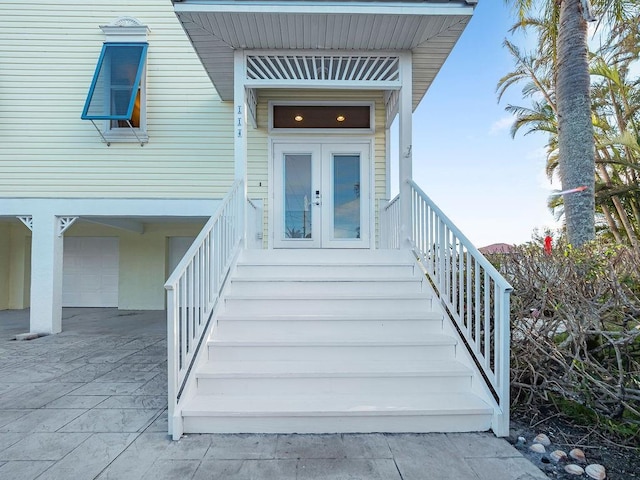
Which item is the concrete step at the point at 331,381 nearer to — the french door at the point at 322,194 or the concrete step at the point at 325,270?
the concrete step at the point at 325,270

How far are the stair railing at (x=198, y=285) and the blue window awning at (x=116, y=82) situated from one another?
2923 mm

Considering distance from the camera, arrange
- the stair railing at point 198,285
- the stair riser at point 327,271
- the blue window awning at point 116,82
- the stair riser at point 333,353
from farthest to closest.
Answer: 1. the blue window awning at point 116,82
2. the stair riser at point 327,271
3. the stair riser at point 333,353
4. the stair railing at point 198,285

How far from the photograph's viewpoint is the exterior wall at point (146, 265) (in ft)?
27.5

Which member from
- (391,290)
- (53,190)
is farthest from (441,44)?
(53,190)

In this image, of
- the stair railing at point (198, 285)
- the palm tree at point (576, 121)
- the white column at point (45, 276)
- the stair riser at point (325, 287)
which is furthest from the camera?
the white column at point (45, 276)

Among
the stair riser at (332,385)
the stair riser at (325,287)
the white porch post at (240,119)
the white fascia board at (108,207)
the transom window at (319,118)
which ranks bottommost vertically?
the stair riser at (332,385)

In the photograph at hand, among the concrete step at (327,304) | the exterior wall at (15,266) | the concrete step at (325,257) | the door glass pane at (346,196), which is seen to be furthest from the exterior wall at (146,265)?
the concrete step at (327,304)

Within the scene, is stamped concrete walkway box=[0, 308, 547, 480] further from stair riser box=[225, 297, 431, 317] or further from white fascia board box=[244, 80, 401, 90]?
white fascia board box=[244, 80, 401, 90]

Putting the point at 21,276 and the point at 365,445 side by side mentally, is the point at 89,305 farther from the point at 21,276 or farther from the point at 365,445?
the point at 365,445

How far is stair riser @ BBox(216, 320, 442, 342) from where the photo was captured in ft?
10.0

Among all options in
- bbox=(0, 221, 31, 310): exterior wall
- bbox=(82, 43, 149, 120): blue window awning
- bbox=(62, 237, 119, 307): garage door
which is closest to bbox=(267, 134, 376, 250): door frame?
bbox=(82, 43, 149, 120): blue window awning

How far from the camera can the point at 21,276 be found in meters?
8.72

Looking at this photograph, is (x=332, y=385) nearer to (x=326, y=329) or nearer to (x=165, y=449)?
(x=326, y=329)

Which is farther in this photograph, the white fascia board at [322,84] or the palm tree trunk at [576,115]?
the palm tree trunk at [576,115]
